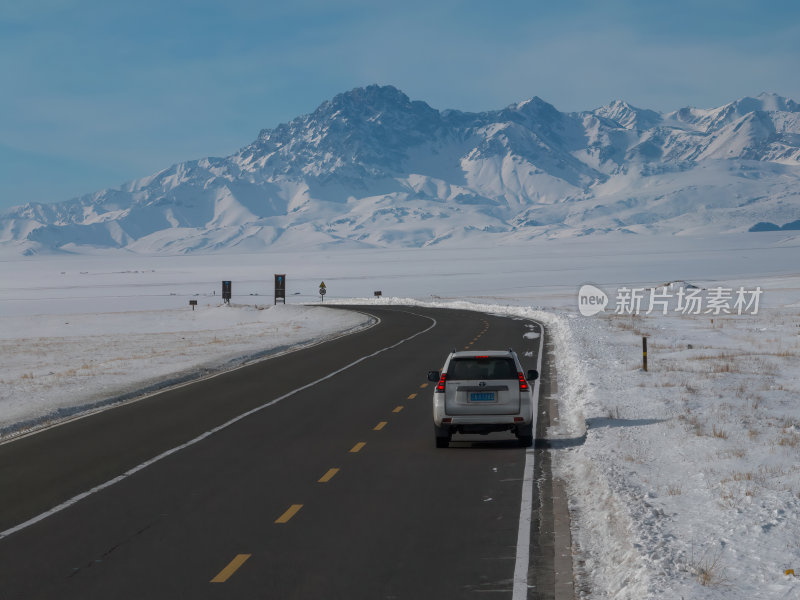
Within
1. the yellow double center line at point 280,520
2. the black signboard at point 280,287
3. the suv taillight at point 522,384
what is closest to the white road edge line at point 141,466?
the yellow double center line at point 280,520

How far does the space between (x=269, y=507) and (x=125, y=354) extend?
32.5 m

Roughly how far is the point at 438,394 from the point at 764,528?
22.4 feet

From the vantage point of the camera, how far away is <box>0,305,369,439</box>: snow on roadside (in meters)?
23.9

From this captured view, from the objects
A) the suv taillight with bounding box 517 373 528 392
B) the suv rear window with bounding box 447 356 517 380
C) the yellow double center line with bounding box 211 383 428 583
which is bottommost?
the yellow double center line with bounding box 211 383 428 583

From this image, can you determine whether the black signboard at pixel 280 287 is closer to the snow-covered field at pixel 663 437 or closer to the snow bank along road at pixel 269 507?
the snow-covered field at pixel 663 437

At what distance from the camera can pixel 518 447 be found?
16.0 meters

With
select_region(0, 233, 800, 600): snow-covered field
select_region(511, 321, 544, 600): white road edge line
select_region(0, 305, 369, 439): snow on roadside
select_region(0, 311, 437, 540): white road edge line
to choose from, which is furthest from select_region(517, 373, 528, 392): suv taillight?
select_region(0, 305, 369, 439): snow on roadside

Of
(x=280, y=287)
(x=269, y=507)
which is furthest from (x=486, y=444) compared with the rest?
(x=280, y=287)

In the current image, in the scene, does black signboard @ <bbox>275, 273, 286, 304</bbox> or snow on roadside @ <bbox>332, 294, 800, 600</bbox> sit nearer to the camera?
snow on roadside @ <bbox>332, 294, 800, 600</bbox>

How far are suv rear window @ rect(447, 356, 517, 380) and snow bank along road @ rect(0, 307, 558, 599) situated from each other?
47.4 inches

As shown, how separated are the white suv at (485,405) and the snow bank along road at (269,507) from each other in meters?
0.39

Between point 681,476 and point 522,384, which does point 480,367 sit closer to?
point 522,384

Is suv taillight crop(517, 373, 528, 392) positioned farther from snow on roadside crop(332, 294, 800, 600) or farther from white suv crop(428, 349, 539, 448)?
snow on roadside crop(332, 294, 800, 600)

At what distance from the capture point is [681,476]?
12469 millimetres
